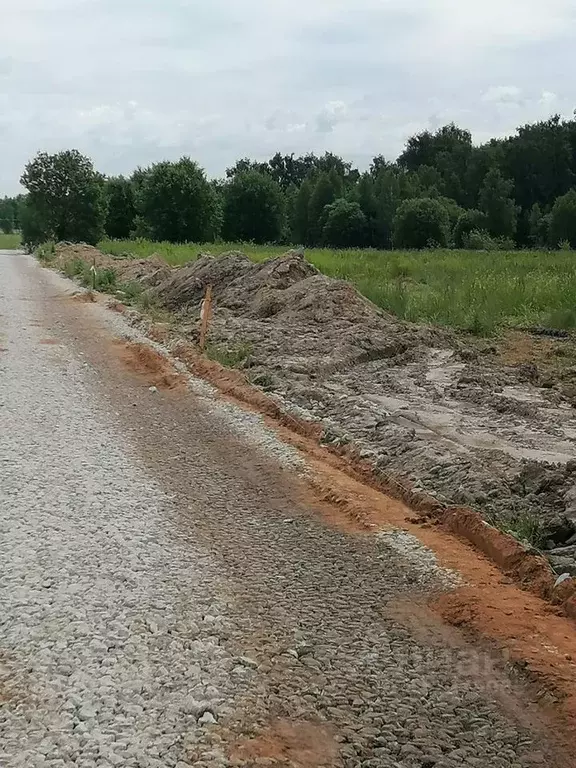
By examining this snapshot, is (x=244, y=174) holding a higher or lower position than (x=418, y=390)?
higher

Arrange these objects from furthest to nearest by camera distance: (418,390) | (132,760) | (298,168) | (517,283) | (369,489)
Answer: (298,168) → (517,283) → (418,390) → (369,489) → (132,760)

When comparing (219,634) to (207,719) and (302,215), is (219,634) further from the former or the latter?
(302,215)

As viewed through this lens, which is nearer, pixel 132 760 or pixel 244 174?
pixel 132 760

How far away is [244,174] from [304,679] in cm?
7159

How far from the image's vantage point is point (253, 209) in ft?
241

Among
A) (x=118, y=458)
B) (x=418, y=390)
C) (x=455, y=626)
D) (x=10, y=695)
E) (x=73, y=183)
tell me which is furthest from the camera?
(x=73, y=183)

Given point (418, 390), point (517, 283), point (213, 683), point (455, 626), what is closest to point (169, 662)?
point (213, 683)

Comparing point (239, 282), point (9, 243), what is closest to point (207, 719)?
point (239, 282)

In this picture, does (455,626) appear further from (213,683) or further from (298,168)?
(298,168)

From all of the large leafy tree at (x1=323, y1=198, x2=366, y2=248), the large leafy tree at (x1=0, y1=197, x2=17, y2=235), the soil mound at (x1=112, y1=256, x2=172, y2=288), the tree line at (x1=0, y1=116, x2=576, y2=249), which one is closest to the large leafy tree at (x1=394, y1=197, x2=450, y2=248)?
the tree line at (x1=0, y1=116, x2=576, y2=249)

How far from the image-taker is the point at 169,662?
4.32 m

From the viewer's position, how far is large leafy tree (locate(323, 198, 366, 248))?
72.8 meters

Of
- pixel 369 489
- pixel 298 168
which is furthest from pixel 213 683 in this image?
pixel 298 168

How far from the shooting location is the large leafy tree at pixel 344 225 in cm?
7281
